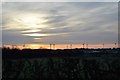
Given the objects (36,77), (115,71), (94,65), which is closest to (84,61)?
(94,65)

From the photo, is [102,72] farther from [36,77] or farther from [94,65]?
[36,77]

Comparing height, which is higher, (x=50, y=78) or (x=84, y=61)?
(x=84, y=61)

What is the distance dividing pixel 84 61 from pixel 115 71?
1689 mm

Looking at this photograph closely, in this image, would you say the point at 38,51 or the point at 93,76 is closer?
Result: the point at 93,76

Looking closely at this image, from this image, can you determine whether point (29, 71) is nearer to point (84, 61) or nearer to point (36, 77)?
point (36, 77)

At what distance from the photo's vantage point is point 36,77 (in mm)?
14781

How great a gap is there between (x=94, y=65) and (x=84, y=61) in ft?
1.89

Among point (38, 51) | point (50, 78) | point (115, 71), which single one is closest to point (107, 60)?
point (115, 71)

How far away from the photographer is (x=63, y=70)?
1479 centimetres

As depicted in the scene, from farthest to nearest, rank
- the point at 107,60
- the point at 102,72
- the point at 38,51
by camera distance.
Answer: the point at 38,51
the point at 107,60
the point at 102,72

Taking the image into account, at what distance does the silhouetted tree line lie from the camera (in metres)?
14.5

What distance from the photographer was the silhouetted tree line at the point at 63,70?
14.5m

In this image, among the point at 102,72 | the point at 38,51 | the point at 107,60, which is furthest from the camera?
the point at 38,51

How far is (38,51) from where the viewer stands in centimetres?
4962
